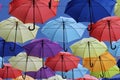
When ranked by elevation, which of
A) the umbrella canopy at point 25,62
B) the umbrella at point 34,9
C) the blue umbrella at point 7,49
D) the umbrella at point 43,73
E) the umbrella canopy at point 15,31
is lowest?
the umbrella at point 43,73

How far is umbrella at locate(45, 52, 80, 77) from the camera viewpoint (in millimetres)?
9016

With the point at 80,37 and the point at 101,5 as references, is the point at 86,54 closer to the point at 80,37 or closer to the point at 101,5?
the point at 80,37

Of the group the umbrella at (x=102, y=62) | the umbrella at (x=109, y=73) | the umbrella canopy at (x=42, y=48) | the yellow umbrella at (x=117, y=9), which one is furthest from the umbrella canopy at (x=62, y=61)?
the yellow umbrella at (x=117, y=9)

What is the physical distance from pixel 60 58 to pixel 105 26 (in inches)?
78.0

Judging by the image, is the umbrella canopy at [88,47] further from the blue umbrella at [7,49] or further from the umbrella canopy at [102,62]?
the blue umbrella at [7,49]

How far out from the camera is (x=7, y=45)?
8.92 m

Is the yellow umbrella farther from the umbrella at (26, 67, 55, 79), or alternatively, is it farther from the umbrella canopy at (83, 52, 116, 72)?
the umbrella at (26, 67, 55, 79)

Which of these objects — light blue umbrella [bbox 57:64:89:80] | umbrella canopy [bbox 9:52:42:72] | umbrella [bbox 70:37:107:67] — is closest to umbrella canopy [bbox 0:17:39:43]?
umbrella canopy [bbox 9:52:42:72]

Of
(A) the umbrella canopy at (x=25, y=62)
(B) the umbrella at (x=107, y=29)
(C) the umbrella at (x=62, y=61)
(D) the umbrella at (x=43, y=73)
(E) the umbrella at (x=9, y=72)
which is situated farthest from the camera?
(D) the umbrella at (x=43, y=73)

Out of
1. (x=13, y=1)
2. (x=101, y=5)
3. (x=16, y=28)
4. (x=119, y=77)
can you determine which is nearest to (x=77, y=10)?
(x=101, y=5)

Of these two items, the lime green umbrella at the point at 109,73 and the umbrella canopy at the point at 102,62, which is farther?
the lime green umbrella at the point at 109,73

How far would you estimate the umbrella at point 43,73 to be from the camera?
9.95m

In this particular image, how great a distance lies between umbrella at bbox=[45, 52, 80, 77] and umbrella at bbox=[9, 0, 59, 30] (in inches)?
75.6

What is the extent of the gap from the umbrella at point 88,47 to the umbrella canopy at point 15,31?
126 centimetres
